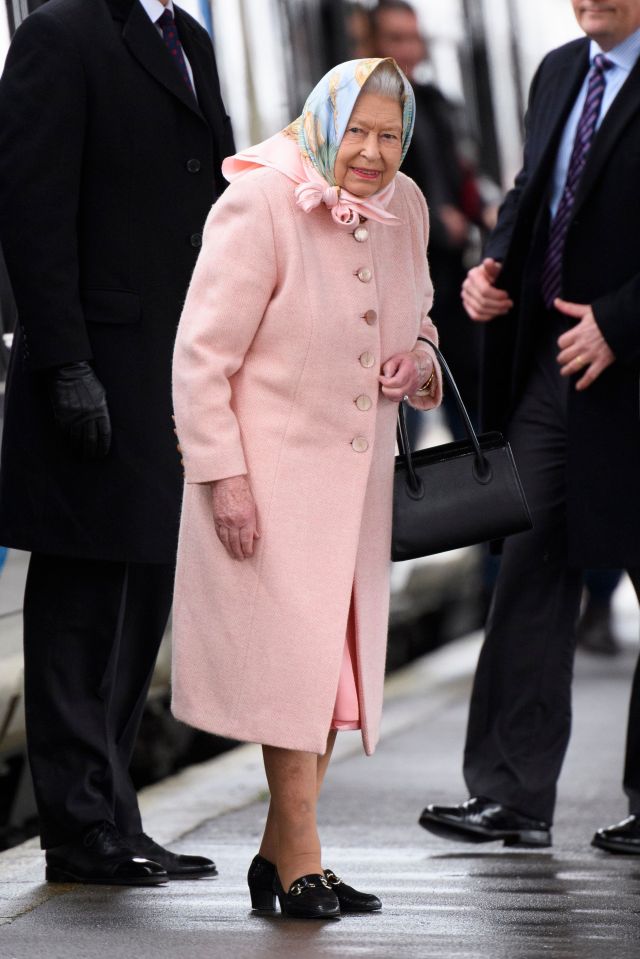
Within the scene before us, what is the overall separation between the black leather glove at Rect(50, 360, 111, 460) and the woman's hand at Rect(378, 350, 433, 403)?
61cm

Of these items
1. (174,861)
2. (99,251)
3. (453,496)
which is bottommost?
(174,861)

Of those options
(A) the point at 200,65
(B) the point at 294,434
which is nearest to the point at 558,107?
(A) the point at 200,65

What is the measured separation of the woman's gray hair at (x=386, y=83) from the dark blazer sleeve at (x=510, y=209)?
Answer: 4.14ft

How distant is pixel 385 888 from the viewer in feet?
13.4

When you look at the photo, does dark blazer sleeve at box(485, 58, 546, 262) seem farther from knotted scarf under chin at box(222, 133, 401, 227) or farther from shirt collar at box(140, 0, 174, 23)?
knotted scarf under chin at box(222, 133, 401, 227)

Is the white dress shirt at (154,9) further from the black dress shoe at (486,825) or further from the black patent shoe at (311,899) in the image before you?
the black dress shoe at (486,825)

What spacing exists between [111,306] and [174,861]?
1115 mm

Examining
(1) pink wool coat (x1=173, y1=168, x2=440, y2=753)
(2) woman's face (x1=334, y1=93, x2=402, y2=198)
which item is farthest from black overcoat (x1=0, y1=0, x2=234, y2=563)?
(2) woman's face (x1=334, y1=93, x2=402, y2=198)

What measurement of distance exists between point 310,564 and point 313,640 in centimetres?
13

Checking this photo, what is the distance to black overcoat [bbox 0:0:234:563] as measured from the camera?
3938mm

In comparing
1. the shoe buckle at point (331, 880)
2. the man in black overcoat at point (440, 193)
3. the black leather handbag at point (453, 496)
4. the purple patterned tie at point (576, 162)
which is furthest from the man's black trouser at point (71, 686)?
the man in black overcoat at point (440, 193)

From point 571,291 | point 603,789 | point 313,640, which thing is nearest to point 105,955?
point 313,640

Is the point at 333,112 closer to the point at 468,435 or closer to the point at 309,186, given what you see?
the point at 309,186

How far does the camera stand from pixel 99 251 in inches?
160
